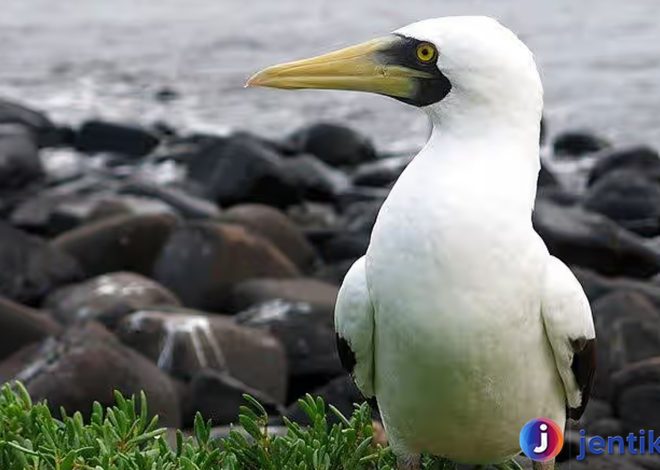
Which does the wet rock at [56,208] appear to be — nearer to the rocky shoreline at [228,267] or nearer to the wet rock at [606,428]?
the rocky shoreline at [228,267]

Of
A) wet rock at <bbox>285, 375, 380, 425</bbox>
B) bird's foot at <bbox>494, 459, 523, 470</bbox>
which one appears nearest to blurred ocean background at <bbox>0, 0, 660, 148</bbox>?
wet rock at <bbox>285, 375, 380, 425</bbox>

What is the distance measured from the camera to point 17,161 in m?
16.8

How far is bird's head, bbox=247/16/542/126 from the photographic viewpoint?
428 centimetres

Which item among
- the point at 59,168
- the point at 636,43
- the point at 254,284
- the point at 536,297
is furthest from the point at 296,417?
the point at 636,43

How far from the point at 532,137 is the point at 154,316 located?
5781 mm

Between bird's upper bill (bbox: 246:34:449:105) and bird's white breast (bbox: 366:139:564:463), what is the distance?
0.77ft

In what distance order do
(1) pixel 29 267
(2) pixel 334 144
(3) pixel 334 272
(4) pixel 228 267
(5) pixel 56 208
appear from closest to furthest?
(4) pixel 228 267, (1) pixel 29 267, (3) pixel 334 272, (5) pixel 56 208, (2) pixel 334 144

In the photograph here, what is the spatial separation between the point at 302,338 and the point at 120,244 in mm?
2845

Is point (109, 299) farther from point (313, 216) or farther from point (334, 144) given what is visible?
point (334, 144)

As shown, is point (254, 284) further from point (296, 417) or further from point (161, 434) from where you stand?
point (161, 434)

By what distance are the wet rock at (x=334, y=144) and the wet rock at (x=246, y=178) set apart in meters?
2.62

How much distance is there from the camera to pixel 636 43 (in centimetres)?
2805

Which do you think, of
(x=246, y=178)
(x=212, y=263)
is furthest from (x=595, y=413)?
(x=246, y=178)

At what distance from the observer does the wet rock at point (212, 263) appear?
37.2ft
